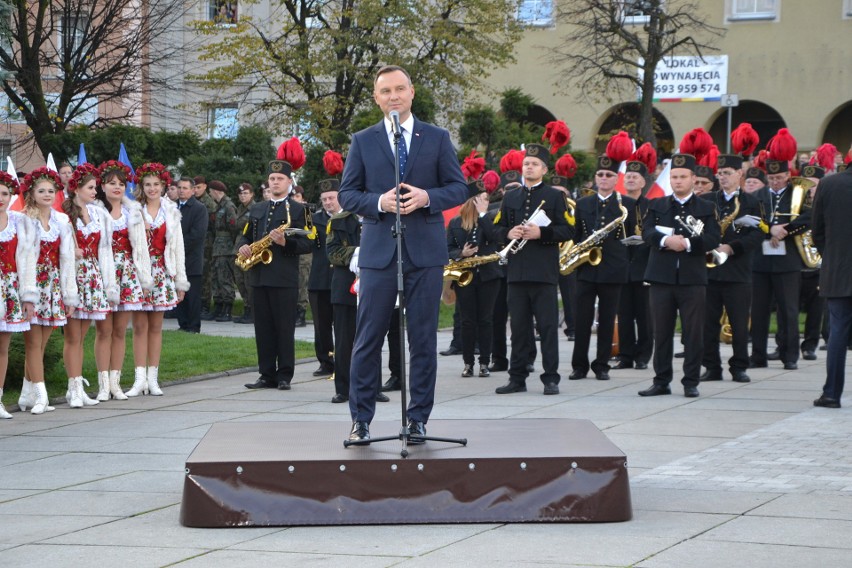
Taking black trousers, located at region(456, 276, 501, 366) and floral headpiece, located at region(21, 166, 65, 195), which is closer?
floral headpiece, located at region(21, 166, 65, 195)

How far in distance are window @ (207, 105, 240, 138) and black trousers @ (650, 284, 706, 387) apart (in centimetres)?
1950

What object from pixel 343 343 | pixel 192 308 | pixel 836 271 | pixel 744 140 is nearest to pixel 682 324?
pixel 836 271

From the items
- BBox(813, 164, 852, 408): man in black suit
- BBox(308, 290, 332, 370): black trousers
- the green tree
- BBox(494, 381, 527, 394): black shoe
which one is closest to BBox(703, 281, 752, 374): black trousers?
BBox(494, 381, 527, 394): black shoe

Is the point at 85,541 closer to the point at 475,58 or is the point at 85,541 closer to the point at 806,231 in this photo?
the point at 806,231

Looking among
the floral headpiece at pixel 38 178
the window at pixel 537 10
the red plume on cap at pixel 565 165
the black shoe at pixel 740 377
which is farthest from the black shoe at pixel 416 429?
the window at pixel 537 10

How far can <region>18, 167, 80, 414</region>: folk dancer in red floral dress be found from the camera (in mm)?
11430

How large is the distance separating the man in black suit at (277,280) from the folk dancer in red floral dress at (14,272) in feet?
7.62

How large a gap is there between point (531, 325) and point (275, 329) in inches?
97.4

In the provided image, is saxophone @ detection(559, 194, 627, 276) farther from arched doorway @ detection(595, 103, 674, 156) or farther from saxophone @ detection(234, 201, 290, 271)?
arched doorway @ detection(595, 103, 674, 156)

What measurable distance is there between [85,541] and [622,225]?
8.29m

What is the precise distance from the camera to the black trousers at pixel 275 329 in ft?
43.1

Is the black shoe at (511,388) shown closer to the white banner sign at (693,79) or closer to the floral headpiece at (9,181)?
the floral headpiece at (9,181)

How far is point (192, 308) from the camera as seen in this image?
755 inches

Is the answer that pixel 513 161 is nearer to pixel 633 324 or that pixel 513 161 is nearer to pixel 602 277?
pixel 633 324
